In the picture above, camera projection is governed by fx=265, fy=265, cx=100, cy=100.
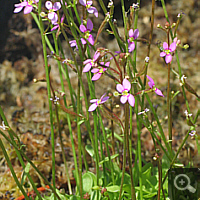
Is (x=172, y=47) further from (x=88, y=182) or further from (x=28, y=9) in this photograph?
(x=88, y=182)

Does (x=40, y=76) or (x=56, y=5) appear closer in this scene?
(x=56, y=5)

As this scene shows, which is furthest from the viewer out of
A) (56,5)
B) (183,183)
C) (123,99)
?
(183,183)

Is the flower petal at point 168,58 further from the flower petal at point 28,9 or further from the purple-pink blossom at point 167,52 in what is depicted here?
the flower petal at point 28,9

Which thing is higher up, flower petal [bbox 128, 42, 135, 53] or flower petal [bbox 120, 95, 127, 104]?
flower petal [bbox 128, 42, 135, 53]

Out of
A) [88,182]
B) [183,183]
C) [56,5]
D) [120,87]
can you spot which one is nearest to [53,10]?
[56,5]

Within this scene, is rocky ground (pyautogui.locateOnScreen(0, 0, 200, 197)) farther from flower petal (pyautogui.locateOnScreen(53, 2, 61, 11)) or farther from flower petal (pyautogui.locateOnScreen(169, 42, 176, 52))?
flower petal (pyautogui.locateOnScreen(53, 2, 61, 11))

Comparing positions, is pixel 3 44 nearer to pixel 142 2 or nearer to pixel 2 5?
pixel 2 5

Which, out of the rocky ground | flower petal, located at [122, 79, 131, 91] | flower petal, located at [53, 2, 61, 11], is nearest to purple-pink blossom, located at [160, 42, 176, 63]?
flower petal, located at [122, 79, 131, 91]
